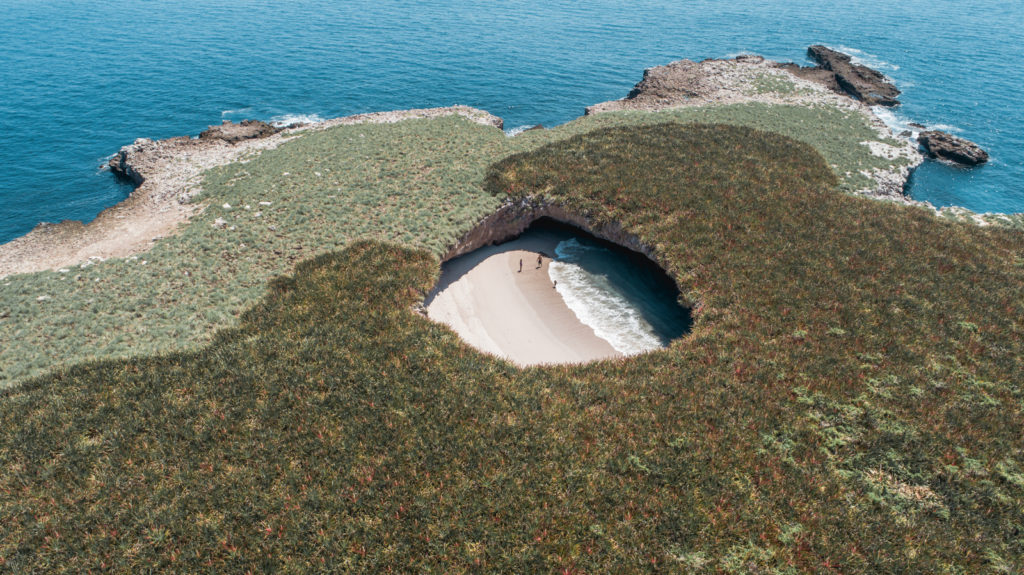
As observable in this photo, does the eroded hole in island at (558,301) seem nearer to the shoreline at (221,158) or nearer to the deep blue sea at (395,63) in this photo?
the shoreline at (221,158)

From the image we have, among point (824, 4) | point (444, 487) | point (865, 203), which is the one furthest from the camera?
point (824, 4)

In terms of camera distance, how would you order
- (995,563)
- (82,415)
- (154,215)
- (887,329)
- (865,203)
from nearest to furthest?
(995,563), (82,415), (887,329), (865,203), (154,215)

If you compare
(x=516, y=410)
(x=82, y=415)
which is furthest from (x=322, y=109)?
(x=516, y=410)

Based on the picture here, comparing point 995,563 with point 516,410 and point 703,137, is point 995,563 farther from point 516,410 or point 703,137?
point 703,137

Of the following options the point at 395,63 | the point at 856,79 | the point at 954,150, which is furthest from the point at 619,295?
the point at 395,63

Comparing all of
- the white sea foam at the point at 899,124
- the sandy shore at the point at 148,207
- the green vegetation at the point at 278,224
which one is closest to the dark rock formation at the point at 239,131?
the sandy shore at the point at 148,207
